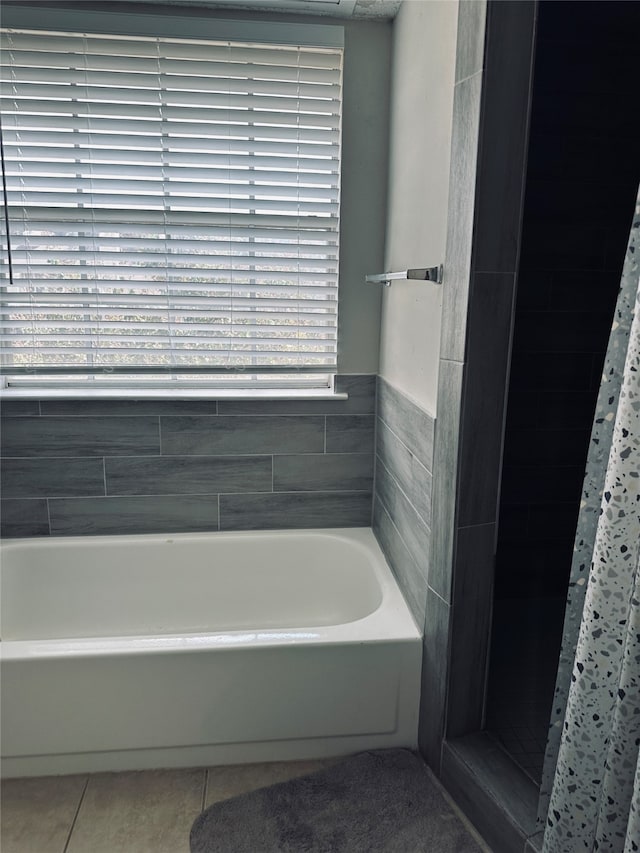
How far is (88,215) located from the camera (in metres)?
2.48

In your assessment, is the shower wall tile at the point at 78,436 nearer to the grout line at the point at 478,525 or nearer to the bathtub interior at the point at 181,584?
the bathtub interior at the point at 181,584

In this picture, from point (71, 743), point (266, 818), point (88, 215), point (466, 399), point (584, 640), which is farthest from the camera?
point (88, 215)

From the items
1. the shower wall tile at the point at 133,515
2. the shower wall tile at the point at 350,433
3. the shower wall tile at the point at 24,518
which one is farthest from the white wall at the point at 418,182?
the shower wall tile at the point at 24,518

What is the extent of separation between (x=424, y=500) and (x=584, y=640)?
824 mm

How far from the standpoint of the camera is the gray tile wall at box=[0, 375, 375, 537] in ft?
8.55

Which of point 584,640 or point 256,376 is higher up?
point 256,376

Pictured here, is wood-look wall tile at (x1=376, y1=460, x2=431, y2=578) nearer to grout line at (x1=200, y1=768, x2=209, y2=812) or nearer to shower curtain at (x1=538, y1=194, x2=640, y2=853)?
shower curtain at (x1=538, y1=194, x2=640, y2=853)

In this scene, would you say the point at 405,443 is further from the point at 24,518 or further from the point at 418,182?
the point at 24,518

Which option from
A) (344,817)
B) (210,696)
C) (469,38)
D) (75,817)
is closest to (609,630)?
(344,817)

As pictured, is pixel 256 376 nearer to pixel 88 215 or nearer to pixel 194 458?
pixel 194 458

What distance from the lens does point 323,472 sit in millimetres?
2754

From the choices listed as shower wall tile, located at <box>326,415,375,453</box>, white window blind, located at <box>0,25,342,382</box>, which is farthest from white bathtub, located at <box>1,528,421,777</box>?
white window blind, located at <box>0,25,342,382</box>

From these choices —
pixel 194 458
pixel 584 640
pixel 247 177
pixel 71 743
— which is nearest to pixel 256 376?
pixel 194 458

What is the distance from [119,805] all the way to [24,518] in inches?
48.7
